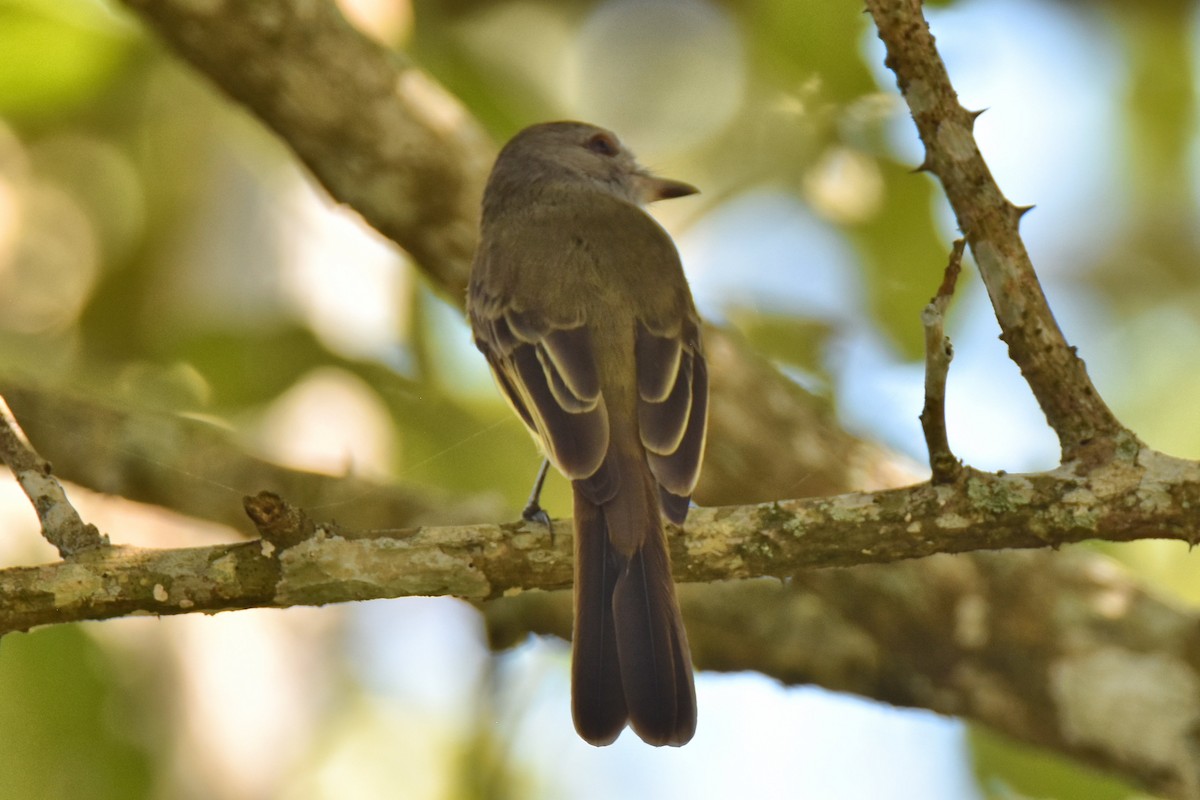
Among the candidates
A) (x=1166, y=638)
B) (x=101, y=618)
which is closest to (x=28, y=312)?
(x=101, y=618)

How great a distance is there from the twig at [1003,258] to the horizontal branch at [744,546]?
0.12 m

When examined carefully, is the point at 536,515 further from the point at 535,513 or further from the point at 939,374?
the point at 939,374

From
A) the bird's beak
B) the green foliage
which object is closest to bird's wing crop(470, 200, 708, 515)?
the bird's beak

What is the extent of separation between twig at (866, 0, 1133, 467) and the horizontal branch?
0.12 m

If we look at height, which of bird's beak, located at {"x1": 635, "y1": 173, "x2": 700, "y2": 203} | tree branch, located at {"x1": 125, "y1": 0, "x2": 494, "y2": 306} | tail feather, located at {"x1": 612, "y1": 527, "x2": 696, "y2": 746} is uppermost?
bird's beak, located at {"x1": 635, "y1": 173, "x2": 700, "y2": 203}

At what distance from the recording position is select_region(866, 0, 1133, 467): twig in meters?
3.49

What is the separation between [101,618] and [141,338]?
282 centimetres

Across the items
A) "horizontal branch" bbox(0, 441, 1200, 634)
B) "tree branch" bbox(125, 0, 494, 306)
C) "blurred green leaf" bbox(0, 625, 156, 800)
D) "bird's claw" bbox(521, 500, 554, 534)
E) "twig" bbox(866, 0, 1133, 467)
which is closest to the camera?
"horizontal branch" bbox(0, 441, 1200, 634)

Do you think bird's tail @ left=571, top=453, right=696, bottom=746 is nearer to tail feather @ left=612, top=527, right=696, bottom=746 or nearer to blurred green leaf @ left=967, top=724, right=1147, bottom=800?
tail feather @ left=612, top=527, right=696, bottom=746

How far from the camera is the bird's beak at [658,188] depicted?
18.9 feet

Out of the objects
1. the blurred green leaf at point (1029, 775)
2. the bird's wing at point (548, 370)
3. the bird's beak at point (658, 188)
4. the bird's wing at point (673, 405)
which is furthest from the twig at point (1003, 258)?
the bird's beak at point (658, 188)

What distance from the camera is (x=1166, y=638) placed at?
5.00 m

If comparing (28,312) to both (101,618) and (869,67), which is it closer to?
(101,618)

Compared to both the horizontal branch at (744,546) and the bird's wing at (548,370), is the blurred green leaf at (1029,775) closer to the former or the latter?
the horizontal branch at (744,546)
